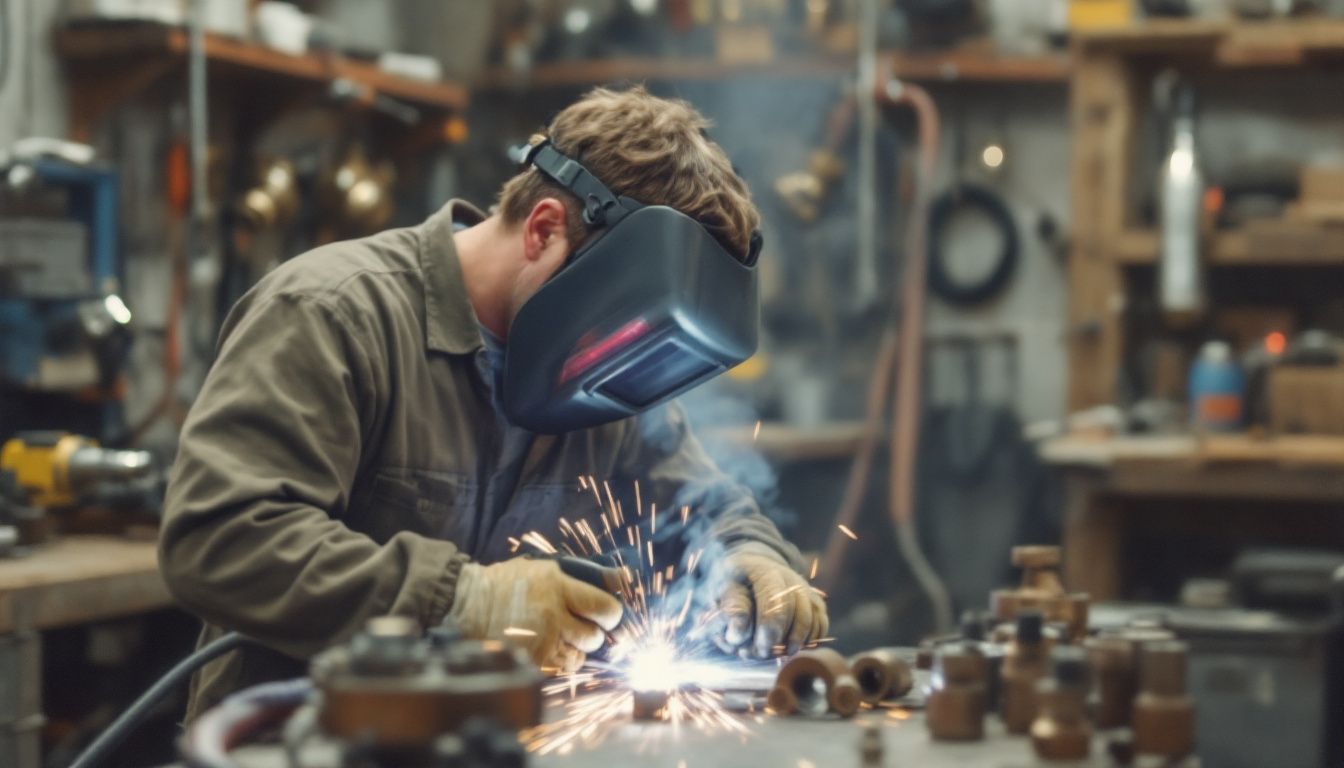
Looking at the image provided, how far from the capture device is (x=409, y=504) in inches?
88.4

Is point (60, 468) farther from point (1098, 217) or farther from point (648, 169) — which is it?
point (1098, 217)

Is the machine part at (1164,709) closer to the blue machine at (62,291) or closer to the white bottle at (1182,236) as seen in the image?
the blue machine at (62,291)

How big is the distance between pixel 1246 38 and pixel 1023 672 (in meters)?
3.64

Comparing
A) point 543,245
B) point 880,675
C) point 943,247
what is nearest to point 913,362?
point 943,247

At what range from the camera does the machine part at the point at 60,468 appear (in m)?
3.29

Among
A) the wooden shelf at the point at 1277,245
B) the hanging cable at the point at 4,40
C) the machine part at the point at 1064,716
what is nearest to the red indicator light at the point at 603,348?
the machine part at the point at 1064,716

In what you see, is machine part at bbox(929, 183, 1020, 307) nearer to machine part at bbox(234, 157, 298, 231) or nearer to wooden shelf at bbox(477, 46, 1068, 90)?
wooden shelf at bbox(477, 46, 1068, 90)

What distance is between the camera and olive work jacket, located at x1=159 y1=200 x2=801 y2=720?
191cm

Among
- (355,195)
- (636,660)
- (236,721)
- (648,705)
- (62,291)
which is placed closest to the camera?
(236,721)

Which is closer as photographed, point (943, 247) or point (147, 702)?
point (147, 702)

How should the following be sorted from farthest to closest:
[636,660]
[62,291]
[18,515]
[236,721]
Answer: [62,291]
[18,515]
[636,660]
[236,721]

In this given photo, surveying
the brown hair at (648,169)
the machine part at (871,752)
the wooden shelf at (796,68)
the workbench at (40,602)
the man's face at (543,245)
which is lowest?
the workbench at (40,602)

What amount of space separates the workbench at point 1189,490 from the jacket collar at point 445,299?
8.03 ft

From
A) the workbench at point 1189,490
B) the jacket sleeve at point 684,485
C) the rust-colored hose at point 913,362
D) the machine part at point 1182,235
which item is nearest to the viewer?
the jacket sleeve at point 684,485
